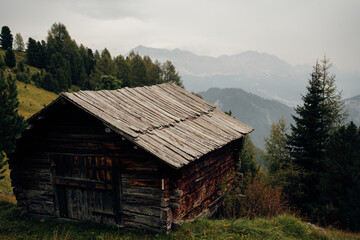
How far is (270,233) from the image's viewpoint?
8750 millimetres

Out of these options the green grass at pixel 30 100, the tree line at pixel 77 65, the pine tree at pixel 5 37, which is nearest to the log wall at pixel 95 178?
the green grass at pixel 30 100

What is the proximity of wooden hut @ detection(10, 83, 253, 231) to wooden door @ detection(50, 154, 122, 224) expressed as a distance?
33mm

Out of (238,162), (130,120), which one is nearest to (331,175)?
(238,162)

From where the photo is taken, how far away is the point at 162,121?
391 inches

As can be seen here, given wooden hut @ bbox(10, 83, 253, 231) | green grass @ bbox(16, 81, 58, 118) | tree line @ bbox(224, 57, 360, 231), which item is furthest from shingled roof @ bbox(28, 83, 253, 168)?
green grass @ bbox(16, 81, 58, 118)

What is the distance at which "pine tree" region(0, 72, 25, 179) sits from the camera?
28.5 feet

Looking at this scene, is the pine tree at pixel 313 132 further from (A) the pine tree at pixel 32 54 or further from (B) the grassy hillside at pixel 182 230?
(A) the pine tree at pixel 32 54

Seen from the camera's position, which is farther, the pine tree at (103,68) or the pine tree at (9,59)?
the pine tree at (103,68)

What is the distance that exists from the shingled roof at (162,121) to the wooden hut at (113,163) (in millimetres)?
42

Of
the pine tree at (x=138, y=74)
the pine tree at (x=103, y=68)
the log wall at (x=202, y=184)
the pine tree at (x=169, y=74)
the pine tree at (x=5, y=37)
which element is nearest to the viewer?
the log wall at (x=202, y=184)

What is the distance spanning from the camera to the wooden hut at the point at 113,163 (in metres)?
8.13

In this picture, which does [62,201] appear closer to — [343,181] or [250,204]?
[250,204]

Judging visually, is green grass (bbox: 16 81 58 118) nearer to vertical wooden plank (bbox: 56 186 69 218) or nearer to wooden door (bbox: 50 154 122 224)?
vertical wooden plank (bbox: 56 186 69 218)

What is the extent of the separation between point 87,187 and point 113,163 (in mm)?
1434
